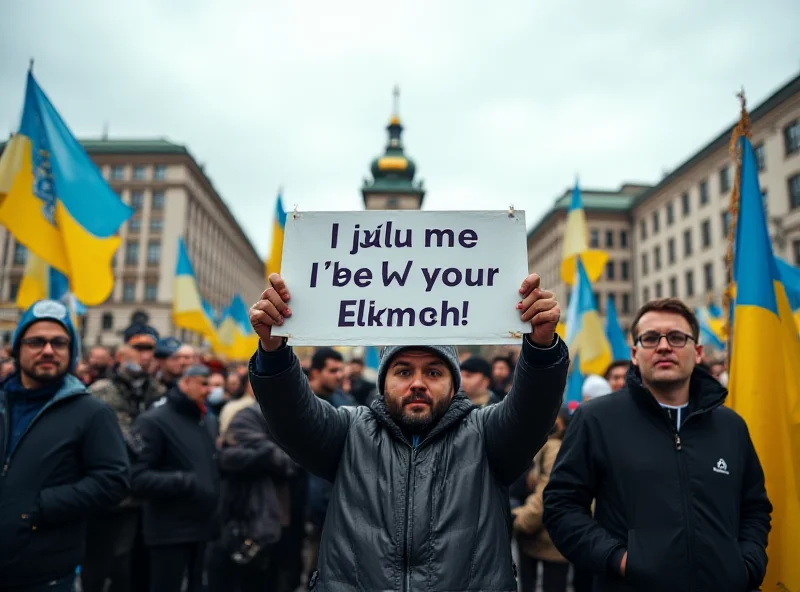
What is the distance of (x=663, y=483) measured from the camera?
2402mm

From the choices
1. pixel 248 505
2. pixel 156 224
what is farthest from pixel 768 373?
pixel 156 224

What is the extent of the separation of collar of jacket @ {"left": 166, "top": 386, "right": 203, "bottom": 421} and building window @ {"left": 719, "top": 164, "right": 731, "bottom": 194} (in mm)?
41668

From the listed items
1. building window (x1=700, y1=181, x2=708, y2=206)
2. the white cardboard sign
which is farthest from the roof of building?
the white cardboard sign

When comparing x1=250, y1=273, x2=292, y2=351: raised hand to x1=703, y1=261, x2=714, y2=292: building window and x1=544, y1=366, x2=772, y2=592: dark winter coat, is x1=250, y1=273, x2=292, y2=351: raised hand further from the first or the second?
x1=703, y1=261, x2=714, y2=292: building window

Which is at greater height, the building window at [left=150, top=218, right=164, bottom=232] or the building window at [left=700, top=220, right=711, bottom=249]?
the building window at [left=150, top=218, right=164, bottom=232]

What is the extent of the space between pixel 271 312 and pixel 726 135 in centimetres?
4309

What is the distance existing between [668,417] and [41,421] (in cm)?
284

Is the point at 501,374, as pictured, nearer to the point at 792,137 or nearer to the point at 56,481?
the point at 56,481

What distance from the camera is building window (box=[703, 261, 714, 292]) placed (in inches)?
1638

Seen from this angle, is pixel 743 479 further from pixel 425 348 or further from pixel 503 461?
pixel 425 348

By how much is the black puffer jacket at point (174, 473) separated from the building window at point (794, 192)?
35551 mm

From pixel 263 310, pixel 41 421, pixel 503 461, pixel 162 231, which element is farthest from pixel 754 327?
pixel 162 231

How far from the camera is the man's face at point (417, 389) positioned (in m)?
2.21

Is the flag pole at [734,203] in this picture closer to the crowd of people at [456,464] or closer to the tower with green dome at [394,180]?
the crowd of people at [456,464]
